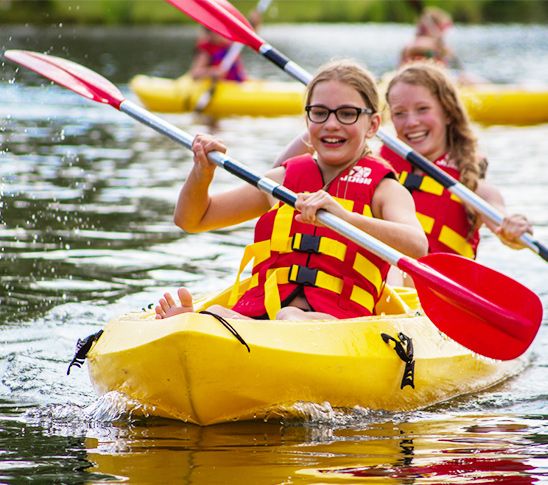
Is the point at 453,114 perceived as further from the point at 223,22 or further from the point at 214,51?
the point at 214,51

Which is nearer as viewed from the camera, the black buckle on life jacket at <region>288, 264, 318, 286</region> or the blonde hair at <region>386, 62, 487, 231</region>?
the black buckle on life jacket at <region>288, 264, 318, 286</region>

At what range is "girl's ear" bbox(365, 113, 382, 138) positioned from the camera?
15.1 feet

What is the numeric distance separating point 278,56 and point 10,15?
30298mm

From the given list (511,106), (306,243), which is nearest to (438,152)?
(306,243)

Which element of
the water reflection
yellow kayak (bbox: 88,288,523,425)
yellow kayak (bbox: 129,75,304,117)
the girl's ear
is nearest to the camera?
the water reflection

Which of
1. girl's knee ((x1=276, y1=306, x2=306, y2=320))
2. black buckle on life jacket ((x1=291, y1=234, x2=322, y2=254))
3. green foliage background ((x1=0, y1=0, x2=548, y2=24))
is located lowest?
girl's knee ((x1=276, y1=306, x2=306, y2=320))

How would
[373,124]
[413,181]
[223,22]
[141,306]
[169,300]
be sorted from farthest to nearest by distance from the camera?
[141,306]
[413,181]
[223,22]
[373,124]
[169,300]

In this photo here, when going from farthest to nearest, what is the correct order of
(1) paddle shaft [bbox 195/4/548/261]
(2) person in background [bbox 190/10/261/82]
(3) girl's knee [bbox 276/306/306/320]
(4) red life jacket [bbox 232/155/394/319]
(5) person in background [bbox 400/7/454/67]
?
(2) person in background [bbox 190/10/261/82], (5) person in background [bbox 400/7/454/67], (1) paddle shaft [bbox 195/4/548/261], (4) red life jacket [bbox 232/155/394/319], (3) girl's knee [bbox 276/306/306/320]

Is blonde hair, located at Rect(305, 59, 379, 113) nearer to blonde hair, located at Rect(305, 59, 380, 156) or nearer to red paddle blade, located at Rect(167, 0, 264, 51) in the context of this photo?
blonde hair, located at Rect(305, 59, 380, 156)

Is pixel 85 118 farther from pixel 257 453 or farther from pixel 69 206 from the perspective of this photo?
pixel 257 453

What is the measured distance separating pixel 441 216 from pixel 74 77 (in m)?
1.76

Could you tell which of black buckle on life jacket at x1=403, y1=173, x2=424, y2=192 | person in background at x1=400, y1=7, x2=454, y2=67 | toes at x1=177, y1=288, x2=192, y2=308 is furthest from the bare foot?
person in background at x1=400, y1=7, x2=454, y2=67

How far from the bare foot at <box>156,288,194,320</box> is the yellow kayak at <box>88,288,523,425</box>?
9cm

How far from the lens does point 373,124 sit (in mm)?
4637
